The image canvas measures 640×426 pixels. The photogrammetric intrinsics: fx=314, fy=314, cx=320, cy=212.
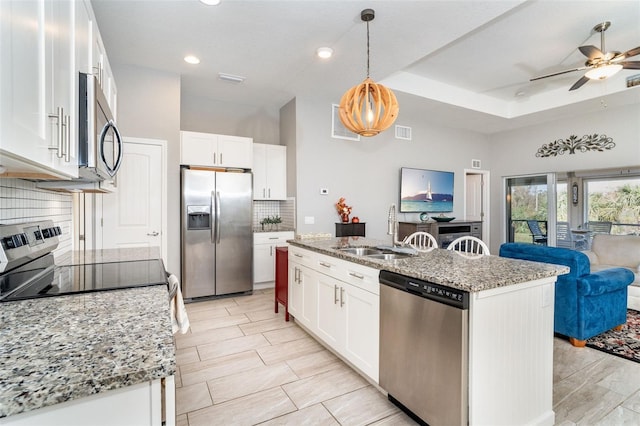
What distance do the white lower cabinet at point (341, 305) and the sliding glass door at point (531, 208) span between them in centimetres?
534

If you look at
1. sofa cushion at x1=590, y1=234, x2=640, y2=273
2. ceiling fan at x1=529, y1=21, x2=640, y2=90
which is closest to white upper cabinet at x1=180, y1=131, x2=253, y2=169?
ceiling fan at x1=529, y1=21, x2=640, y2=90

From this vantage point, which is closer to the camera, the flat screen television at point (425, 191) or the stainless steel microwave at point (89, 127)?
the stainless steel microwave at point (89, 127)

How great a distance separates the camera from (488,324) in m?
1.55

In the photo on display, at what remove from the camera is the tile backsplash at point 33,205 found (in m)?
1.54

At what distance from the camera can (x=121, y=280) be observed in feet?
5.03

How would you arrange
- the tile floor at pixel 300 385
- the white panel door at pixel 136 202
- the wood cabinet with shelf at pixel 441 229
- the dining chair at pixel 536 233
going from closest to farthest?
1. the tile floor at pixel 300 385
2. the white panel door at pixel 136 202
3. the wood cabinet with shelf at pixel 441 229
4. the dining chair at pixel 536 233

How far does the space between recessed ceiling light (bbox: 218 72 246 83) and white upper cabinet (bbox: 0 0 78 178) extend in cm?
288

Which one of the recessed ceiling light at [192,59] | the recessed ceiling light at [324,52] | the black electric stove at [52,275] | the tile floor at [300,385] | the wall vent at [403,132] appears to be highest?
the recessed ceiling light at [192,59]

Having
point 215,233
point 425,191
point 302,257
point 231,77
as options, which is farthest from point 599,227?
point 231,77

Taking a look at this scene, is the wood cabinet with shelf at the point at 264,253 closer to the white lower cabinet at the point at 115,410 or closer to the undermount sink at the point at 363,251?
the undermount sink at the point at 363,251

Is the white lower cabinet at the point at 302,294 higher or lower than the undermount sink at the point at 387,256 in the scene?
lower

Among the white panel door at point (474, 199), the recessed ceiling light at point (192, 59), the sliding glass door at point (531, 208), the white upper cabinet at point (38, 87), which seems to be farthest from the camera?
the white panel door at point (474, 199)

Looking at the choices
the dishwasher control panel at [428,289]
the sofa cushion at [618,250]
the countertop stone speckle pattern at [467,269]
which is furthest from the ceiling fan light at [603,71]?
the dishwasher control panel at [428,289]

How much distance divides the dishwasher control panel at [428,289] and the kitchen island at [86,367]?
4.06 feet
